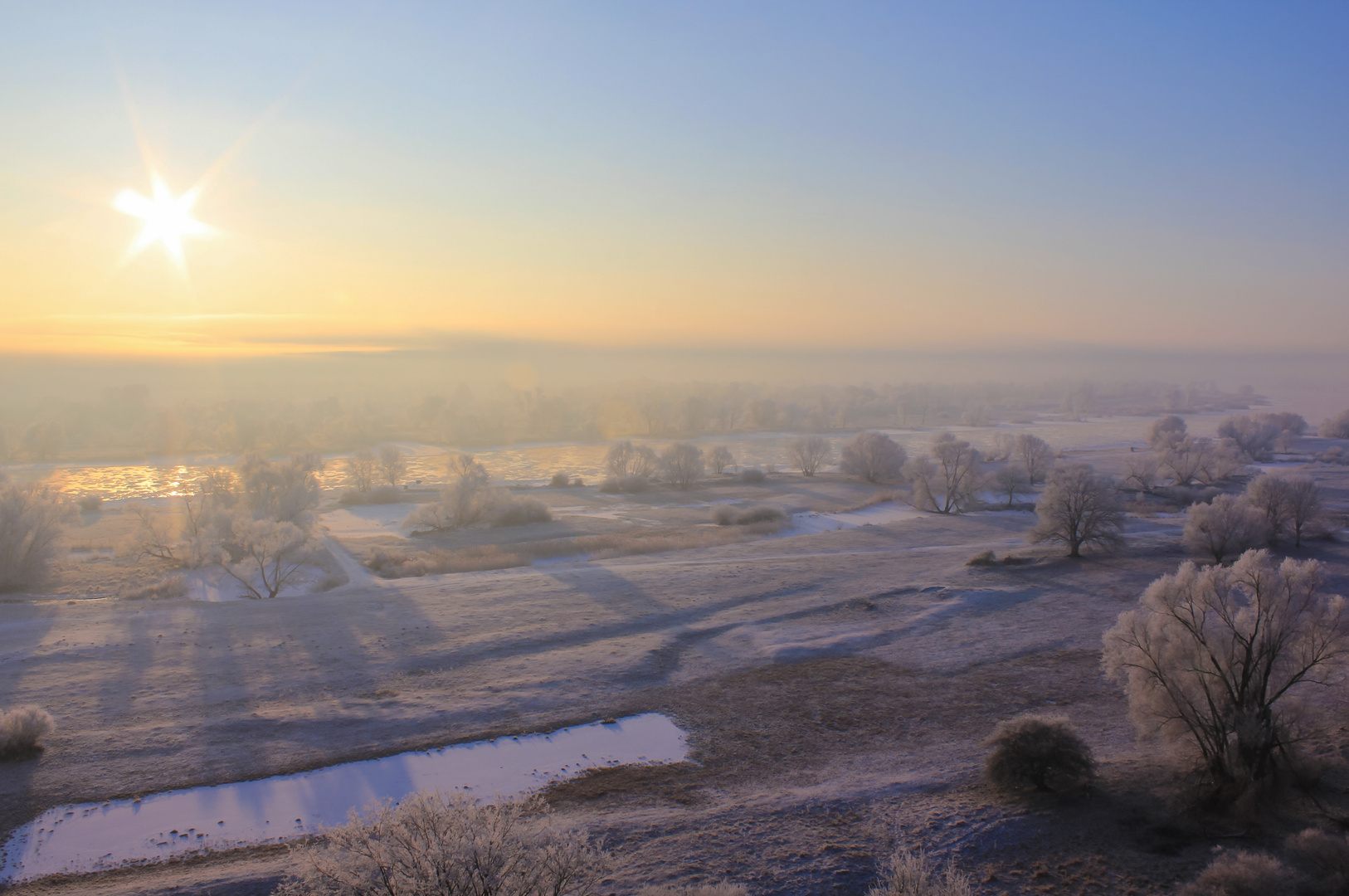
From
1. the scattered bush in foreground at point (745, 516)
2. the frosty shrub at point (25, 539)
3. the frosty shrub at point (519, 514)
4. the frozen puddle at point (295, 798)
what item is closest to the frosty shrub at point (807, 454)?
the scattered bush in foreground at point (745, 516)

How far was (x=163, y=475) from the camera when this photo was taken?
60.8 m

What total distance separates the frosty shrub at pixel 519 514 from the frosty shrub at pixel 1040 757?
1241 inches

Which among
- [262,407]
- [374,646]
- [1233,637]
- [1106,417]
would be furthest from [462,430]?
[1106,417]

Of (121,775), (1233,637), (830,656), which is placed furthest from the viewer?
(830,656)

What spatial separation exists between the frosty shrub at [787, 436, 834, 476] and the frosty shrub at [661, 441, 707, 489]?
10.4 meters

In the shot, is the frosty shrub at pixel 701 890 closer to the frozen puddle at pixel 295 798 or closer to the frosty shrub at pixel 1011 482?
the frozen puddle at pixel 295 798

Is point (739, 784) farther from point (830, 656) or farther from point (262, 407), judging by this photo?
point (262, 407)

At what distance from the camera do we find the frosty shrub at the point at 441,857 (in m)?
6.54

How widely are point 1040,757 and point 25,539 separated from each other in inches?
1343

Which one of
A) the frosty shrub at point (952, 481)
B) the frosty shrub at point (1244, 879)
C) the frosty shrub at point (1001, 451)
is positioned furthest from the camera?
the frosty shrub at point (1001, 451)

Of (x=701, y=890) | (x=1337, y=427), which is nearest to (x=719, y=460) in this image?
(x=701, y=890)

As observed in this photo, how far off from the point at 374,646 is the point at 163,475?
5408 centimetres

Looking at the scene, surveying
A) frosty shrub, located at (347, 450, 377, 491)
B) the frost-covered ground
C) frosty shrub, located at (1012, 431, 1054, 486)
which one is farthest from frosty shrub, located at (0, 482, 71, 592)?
frosty shrub, located at (1012, 431, 1054, 486)

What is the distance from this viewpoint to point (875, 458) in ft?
185
